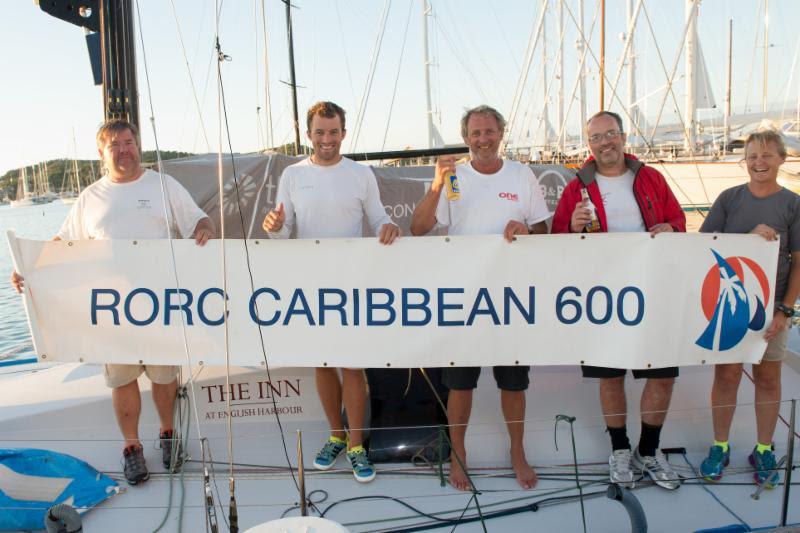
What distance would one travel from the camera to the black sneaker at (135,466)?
121 inches

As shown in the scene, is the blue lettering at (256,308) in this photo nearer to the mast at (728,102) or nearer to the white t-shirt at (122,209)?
the white t-shirt at (122,209)

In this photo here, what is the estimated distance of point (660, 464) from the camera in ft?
9.95

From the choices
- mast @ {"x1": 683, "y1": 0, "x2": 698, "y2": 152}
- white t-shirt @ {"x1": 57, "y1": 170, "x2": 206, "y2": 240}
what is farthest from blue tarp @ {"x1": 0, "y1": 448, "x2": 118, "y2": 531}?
mast @ {"x1": 683, "y1": 0, "x2": 698, "y2": 152}

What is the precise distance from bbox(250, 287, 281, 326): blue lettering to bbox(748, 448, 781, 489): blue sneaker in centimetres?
252

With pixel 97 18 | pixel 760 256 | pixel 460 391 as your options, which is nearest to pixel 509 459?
pixel 460 391

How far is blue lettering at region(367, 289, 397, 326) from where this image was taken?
2.98 meters

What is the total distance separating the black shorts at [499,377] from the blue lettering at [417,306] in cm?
31

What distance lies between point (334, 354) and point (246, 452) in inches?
36.9

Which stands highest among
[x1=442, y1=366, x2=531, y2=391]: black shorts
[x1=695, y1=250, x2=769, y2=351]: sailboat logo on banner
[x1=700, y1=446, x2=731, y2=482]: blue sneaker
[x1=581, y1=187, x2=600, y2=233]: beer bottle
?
[x1=581, y1=187, x2=600, y2=233]: beer bottle

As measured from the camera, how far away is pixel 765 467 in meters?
3.01

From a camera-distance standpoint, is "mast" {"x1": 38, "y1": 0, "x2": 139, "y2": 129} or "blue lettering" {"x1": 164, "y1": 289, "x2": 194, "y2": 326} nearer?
"blue lettering" {"x1": 164, "y1": 289, "x2": 194, "y2": 326}

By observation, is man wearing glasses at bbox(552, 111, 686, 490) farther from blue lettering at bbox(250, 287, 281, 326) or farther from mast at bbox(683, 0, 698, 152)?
mast at bbox(683, 0, 698, 152)

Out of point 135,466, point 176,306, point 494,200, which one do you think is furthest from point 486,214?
point 135,466

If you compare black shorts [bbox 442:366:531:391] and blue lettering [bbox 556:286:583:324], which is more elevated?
blue lettering [bbox 556:286:583:324]
